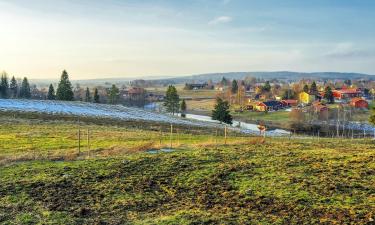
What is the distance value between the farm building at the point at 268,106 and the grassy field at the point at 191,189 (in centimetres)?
12011

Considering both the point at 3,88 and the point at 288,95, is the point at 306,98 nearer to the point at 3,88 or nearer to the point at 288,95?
the point at 288,95

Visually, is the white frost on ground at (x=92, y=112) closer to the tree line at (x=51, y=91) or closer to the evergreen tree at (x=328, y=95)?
the tree line at (x=51, y=91)

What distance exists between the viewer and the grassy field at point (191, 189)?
1293cm

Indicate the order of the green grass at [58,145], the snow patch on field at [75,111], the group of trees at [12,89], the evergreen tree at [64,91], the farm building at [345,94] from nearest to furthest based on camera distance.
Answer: the green grass at [58,145], the snow patch on field at [75,111], the evergreen tree at [64,91], the group of trees at [12,89], the farm building at [345,94]

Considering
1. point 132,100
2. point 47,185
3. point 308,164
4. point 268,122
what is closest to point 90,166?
point 47,185

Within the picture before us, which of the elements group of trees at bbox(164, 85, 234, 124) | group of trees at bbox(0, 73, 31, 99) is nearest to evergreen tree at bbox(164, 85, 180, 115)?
group of trees at bbox(164, 85, 234, 124)

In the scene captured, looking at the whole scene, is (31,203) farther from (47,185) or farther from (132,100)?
(132,100)

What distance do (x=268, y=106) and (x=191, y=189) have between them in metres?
131

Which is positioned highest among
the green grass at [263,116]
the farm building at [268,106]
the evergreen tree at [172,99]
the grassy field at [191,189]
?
the evergreen tree at [172,99]

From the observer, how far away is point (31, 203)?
47.6 ft

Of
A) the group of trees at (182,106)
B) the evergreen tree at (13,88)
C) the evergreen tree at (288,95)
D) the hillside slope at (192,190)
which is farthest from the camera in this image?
the evergreen tree at (288,95)

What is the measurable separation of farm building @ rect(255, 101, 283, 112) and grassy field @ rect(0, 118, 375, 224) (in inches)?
4729

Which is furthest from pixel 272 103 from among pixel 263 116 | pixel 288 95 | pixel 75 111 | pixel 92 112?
pixel 75 111

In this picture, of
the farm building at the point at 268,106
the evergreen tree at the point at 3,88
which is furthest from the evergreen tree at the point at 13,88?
the farm building at the point at 268,106
